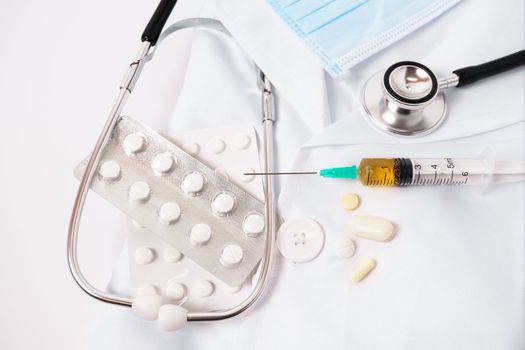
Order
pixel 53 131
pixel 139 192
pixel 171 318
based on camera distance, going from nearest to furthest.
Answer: pixel 171 318 → pixel 139 192 → pixel 53 131

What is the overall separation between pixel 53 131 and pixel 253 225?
0.45 meters

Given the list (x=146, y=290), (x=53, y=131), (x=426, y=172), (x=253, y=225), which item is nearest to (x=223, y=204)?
(x=253, y=225)

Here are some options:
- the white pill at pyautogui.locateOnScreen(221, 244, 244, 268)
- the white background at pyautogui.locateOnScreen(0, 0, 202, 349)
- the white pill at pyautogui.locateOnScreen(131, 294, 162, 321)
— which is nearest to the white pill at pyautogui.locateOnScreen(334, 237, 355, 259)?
the white pill at pyautogui.locateOnScreen(221, 244, 244, 268)

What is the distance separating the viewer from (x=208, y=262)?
68cm

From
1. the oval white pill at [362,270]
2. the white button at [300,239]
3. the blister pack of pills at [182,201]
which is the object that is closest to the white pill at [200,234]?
the blister pack of pills at [182,201]

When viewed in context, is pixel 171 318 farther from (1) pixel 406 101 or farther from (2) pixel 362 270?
(1) pixel 406 101

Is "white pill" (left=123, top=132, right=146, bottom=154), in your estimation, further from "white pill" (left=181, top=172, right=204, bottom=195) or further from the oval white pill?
the oval white pill

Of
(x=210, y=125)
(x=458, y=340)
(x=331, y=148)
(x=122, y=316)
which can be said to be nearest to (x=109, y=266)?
(x=122, y=316)

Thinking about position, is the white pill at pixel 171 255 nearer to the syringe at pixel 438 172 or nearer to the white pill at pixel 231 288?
the white pill at pixel 231 288

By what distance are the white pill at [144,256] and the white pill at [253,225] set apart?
0.14 m

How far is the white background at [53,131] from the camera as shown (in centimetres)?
77

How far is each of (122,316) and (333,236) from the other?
0.99 feet

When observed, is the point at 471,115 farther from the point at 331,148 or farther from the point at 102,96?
the point at 102,96

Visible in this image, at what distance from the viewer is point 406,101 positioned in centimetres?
65
